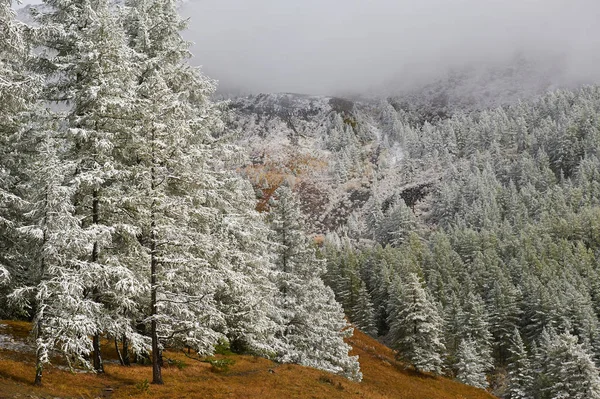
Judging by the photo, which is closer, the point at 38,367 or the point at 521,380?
the point at 38,367

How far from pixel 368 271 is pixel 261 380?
8537cm

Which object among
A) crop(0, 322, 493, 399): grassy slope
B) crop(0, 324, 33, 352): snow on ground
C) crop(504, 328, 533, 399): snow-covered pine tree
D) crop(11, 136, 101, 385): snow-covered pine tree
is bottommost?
crop(504, 328, 533, 399): snow-covered pine tree

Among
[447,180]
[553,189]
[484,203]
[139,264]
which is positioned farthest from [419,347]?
[447,180]

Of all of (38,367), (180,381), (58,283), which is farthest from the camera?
(180,381)

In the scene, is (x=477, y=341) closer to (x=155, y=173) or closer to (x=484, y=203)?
(x=155, y=173)

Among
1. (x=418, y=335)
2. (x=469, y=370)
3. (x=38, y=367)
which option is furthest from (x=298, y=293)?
(x=469, y=370)

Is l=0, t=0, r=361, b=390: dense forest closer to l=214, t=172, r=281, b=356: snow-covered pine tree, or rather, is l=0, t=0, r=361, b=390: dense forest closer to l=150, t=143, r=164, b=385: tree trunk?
l=150, t=143, r=164, b=385: tree trunk

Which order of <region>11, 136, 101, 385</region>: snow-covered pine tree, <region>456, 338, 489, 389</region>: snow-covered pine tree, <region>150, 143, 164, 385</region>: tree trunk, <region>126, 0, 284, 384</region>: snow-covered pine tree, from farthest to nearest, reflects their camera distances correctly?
<region>456, 338, 489, 389</region>: snow-covered pine tree < <region>126, 0, 284, 384</region>: snow-covered pine tree < <region>150, 143, 164, 385</region>: tree trunk < <region>11, 136, 101, 385</region>: snow-covered pine tree

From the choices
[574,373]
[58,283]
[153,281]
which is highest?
[153,281]

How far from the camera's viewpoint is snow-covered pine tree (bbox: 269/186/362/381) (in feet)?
94.2

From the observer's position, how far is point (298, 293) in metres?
29.2

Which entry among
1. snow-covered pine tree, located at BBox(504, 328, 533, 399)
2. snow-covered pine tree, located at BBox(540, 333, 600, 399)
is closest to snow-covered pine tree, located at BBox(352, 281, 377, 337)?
snow-covered pine tree, located at BBox(504, 328, 533, 399)

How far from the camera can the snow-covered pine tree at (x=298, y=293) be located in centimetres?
2872

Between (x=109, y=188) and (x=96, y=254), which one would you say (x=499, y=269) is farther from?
(x=109, y=188)
